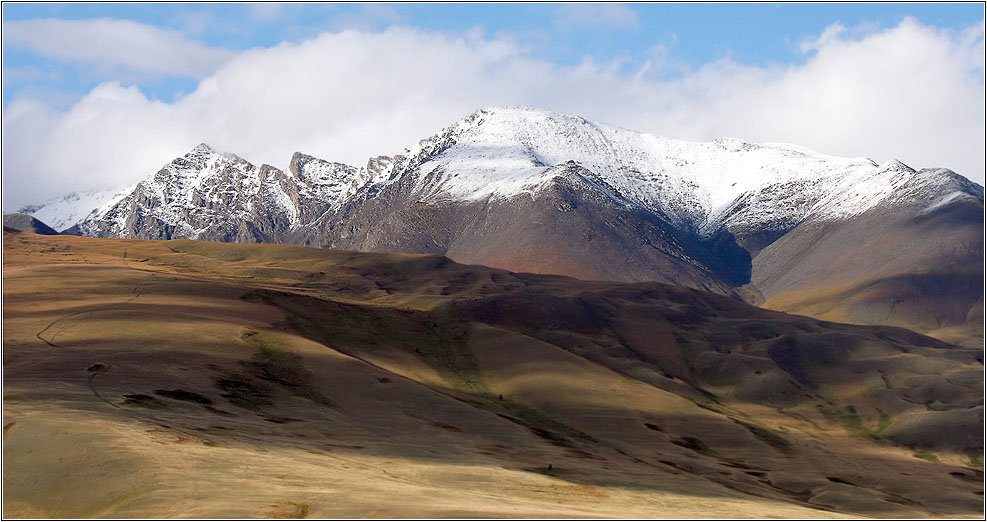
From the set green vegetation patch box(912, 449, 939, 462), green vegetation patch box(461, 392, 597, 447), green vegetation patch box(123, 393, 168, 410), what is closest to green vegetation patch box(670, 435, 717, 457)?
green vegetation patch box(461, 392, 597, 447)

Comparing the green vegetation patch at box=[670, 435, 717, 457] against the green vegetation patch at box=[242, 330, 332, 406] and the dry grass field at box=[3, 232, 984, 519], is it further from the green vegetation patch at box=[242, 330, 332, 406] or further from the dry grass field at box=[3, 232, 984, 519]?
the green vegetation patch at box=[242, 330, 332, 406]

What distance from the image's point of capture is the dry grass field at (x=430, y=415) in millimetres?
55562

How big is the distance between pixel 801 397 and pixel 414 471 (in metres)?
118

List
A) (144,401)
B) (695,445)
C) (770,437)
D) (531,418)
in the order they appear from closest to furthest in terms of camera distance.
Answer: (144,401)
(695,445)
(531,418)
(770,437)

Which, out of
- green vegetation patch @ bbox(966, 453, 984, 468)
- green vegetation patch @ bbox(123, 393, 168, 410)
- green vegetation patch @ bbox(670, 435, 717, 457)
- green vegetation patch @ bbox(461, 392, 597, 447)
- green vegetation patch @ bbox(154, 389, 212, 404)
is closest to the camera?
green vegetation patch @ bbox(123, 393, 168, 410)

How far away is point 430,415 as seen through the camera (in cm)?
10925

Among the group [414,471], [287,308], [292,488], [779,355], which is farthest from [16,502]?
[779,355]

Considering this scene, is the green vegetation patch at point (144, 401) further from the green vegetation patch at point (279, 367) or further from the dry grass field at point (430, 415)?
the green vegetation patch at point (279, 367)

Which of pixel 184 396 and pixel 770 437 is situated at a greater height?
pixel 770 437

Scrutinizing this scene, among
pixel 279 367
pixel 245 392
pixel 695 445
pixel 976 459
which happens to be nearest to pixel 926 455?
pixel 976 459

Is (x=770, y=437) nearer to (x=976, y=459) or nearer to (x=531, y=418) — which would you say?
(x=976, y=459)

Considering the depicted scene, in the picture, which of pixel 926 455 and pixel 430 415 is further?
pixel 926 455

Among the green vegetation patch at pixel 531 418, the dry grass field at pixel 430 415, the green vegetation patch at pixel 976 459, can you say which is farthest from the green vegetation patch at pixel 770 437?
the green vegetation patch at pixel 531 418

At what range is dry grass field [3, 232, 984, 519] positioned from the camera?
55.6 meters
